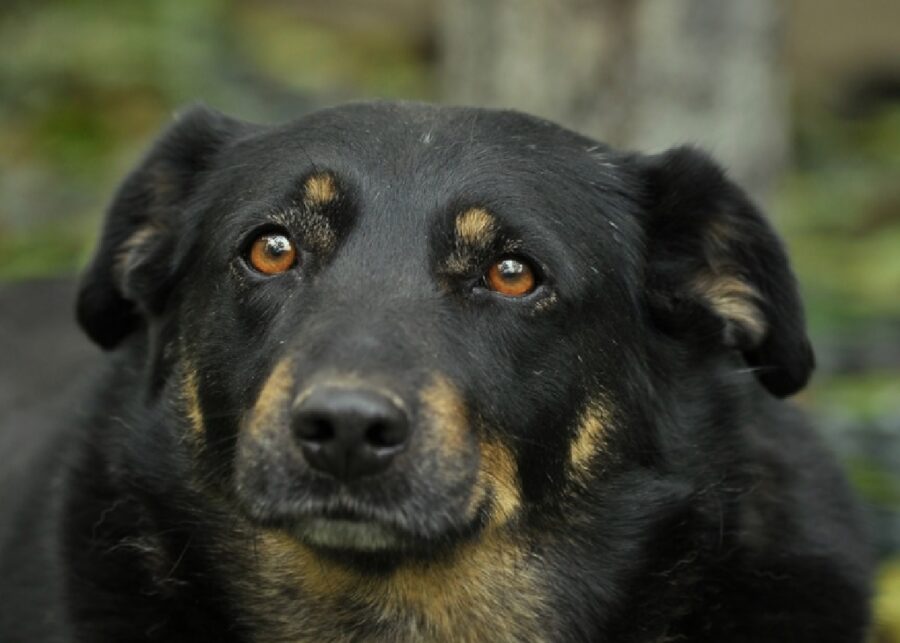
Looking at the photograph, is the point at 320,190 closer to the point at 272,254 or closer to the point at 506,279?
the point at 272,254

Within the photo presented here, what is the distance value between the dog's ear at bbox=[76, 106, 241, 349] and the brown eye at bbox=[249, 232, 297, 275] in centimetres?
58

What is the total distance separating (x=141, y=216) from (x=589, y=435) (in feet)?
5.14

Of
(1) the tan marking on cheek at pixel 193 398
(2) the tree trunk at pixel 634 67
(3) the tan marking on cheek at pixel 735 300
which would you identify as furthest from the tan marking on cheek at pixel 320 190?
(2) the tree trunk at pixel 634 67

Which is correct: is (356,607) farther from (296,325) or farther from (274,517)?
(296,325)

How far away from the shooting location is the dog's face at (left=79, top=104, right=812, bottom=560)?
3.75 m

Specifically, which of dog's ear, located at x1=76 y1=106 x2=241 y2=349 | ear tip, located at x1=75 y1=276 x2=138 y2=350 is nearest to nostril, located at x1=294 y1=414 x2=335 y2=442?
dog's ear, located at x1=76 y1=106 x2=241 y2=349

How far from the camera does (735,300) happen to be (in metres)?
4.55

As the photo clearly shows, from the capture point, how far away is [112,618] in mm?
4445

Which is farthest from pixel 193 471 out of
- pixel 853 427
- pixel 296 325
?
pixel 853 427

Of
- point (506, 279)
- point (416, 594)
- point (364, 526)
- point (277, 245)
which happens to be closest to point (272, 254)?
point (277, 245)

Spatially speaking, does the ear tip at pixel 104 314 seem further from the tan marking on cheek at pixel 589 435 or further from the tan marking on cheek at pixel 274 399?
the tan marking on cheek at pixel 589 435

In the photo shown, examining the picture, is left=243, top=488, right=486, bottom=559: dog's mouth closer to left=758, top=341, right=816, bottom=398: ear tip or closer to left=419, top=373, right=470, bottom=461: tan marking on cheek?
left=419, top=373, right=470, bottom=461: tan marking on cheek

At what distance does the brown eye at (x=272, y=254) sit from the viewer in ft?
13.7

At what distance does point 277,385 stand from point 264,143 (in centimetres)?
100
